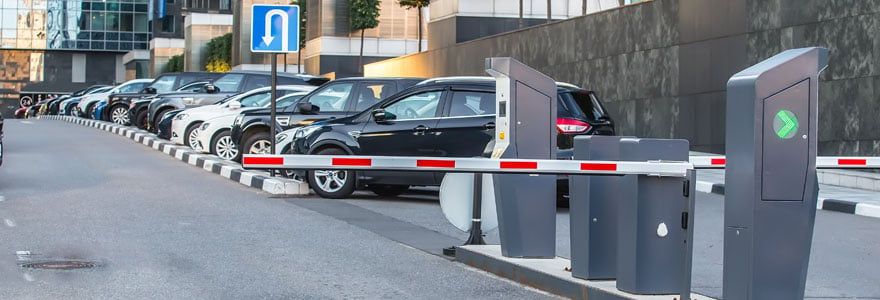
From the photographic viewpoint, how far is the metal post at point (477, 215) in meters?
10.0

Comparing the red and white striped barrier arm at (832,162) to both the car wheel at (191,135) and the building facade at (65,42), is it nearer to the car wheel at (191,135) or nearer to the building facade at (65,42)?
the car wheel at (191,135)

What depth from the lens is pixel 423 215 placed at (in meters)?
14.0

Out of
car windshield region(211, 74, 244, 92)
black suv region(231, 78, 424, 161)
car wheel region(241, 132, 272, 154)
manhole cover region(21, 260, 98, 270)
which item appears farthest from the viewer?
car windshield region(211, 74, 244, 92)

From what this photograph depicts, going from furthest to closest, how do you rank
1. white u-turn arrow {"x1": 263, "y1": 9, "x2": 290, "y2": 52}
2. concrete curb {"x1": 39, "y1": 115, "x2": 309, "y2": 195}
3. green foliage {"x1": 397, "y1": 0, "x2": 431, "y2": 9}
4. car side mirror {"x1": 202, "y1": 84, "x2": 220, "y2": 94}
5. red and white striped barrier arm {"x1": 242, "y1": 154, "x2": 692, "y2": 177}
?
1. green foliage {"x1": 397, "y1": 0, "x2": 431, "y2": 9}
2. car side mirror {"x1": 202, "y1": 84, "x2": 220, "y2": 94}
3. white u-turn arrow {"x1": 263, "y1": 9, "x2": 290, "y2": 52}
4. concrete curb {"x1": 39, "y1": 115, "x2": 309, "y2": 195}
5. red and white striped barrier arm {"x1": 242, "y1": 154, "x2": 692, "y2": 177}

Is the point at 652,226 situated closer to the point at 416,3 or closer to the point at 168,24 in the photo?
the point at 416,3

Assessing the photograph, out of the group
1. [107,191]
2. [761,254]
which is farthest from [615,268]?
[107,191]

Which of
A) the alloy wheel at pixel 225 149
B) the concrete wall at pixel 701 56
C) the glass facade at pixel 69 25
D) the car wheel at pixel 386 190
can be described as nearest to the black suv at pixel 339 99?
the car wheel at pixel 386 190

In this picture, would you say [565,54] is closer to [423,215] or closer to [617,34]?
[617,34]

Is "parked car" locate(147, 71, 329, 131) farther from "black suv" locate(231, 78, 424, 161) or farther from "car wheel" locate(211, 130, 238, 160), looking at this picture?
"black suv" locate(231, 78, 424, 161)

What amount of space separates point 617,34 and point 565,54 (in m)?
2.90

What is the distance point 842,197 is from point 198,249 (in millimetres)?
9204

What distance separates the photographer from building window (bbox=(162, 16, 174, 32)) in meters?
99.6

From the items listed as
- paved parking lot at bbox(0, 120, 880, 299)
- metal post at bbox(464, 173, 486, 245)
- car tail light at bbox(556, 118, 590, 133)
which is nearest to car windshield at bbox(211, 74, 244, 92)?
paved parking lot at bbox(0, 120, 880, 299)

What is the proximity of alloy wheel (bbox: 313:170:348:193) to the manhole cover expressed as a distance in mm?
6636
